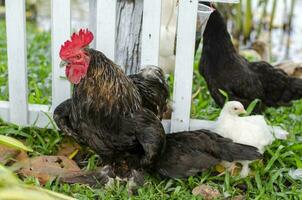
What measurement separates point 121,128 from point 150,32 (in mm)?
714

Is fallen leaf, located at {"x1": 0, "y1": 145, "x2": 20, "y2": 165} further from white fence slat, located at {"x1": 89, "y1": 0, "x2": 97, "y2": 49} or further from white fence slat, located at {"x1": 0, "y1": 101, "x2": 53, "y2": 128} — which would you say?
white fence slat, located at {"x1": 89, "y1": 0, "x2": 97, "y2": 49}

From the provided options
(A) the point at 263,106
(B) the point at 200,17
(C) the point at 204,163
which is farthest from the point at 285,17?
(C) the point at 204,163

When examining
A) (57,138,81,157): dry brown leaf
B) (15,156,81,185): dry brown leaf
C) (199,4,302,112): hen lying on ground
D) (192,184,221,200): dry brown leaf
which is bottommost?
(192,184,221,200): dry brown leaf

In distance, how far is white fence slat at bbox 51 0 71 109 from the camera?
3609 mm

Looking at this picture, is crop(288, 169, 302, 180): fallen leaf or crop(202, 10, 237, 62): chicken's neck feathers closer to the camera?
crop(288, 169, 302, 180): fallen leaf

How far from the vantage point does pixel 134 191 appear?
3.42 meters

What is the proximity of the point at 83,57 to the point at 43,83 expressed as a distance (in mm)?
1894

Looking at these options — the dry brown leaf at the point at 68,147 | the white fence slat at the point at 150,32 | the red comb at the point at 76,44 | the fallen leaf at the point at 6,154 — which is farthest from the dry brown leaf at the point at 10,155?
the white fence slat at the point at 150,32

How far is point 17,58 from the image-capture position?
376 centimetres

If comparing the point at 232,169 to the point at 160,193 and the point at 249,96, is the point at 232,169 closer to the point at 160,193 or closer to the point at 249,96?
the point at 160,193

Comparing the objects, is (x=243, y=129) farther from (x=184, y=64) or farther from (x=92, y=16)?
(x=92, y=16)

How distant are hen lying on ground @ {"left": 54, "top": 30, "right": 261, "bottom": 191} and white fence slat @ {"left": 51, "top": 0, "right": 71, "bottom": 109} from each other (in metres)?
0.31

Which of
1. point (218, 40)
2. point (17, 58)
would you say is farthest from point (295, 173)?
point (17, 58)

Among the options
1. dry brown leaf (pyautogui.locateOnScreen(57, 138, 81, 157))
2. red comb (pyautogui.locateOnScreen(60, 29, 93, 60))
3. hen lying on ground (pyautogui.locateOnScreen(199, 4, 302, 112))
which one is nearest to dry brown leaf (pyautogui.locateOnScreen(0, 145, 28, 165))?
dry brown leaf (pyautogui.locateOnScreen(57, 138, 81, 157))
